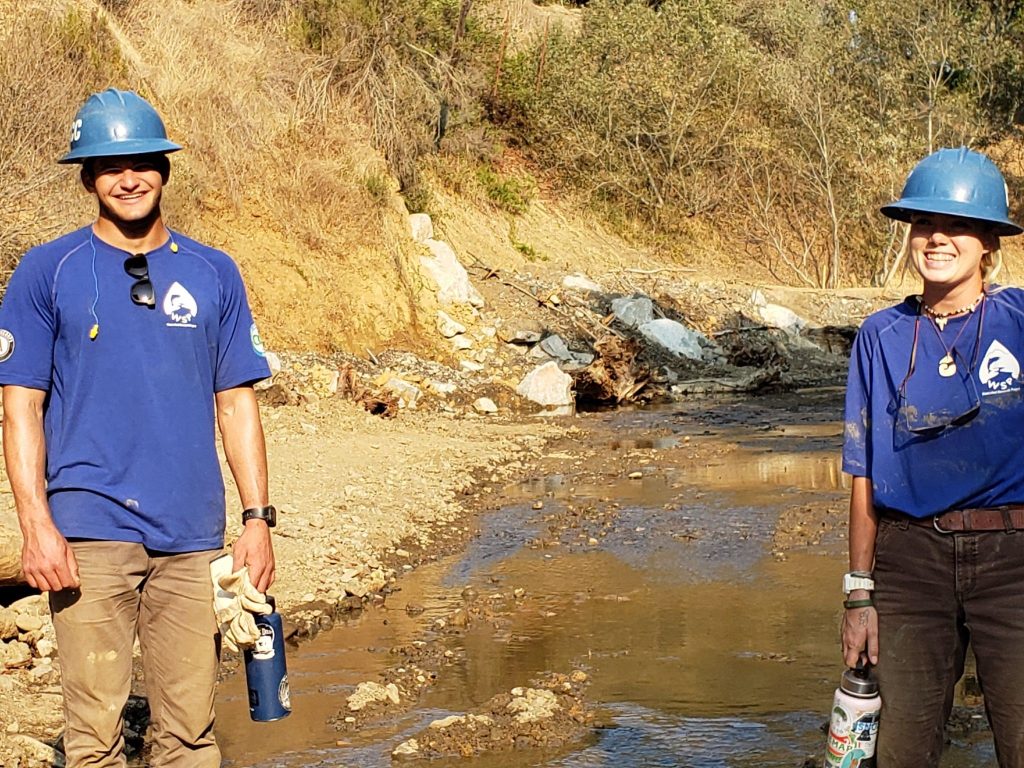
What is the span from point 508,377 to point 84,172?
15523 mm

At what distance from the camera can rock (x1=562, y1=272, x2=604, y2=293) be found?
23125 mm

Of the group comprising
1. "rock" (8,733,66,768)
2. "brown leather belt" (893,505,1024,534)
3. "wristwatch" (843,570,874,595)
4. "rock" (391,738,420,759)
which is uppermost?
"brown leather belt" (893,505,1024,534)

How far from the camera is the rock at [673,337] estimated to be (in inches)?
818

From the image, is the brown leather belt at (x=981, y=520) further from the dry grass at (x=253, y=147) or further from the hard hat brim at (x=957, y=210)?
the dry grass at (x=253, y=147)

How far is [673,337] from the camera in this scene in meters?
21.0

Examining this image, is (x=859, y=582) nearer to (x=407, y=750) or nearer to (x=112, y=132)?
(x=112, y=132)

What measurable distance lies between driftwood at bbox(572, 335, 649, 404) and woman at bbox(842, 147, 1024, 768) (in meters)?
14.8

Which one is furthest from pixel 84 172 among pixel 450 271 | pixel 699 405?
pixel 450 271

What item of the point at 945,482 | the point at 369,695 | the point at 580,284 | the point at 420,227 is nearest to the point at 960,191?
the point at 945,482

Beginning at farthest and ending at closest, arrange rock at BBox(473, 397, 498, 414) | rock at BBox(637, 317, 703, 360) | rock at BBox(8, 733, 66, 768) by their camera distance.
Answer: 1. rock at BBox(637, 317, 703, 360)
2. rock at BBox(473, 397, 498, 414)
3. rock at BBox(8, 733, 66, 768)

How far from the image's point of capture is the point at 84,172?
3.67m

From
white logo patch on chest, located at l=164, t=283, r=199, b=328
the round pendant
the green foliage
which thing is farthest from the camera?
the green foliage

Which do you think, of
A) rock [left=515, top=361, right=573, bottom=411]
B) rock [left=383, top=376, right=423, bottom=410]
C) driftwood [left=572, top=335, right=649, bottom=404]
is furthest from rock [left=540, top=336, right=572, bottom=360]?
rock [left=383, top=376, right=423, bottom=410]

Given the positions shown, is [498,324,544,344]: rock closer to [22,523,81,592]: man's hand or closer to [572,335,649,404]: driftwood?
[572,335,649,404]: driftwood
